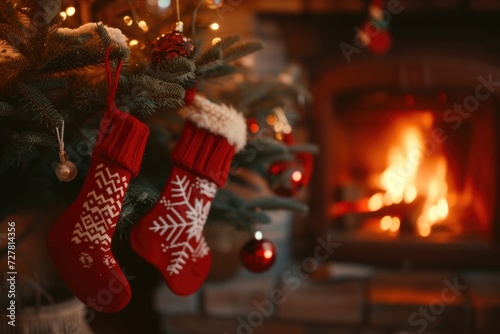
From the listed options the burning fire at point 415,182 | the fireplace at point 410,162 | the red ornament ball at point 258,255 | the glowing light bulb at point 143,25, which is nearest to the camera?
the glowing light bulb at point 143,25

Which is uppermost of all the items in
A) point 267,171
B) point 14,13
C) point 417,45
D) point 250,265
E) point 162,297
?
point 417,45

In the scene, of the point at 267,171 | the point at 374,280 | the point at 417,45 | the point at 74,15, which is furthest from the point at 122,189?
the point at 417,45

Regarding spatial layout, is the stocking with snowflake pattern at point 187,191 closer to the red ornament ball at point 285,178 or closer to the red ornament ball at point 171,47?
the red ornament ball at point 171,47

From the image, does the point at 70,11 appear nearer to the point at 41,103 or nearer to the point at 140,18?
the point at 140,18

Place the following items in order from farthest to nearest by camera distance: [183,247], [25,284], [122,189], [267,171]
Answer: [267,171]
[25,284]
[183,247]
[122,189]

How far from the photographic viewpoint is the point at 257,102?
1.42 meters

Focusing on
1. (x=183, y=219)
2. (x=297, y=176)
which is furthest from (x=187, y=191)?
(x=297, y=176)

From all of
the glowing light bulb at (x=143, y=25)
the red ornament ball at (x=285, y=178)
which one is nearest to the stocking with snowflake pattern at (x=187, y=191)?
the glowing light bulb at (x=143, y=25)

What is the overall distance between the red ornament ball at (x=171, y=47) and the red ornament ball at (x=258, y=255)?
1.58 ft

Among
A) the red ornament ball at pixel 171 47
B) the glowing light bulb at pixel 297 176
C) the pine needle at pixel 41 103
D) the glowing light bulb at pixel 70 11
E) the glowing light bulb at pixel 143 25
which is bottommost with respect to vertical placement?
the pine needle at pixel 41 103

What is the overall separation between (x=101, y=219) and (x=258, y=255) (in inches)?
17.6

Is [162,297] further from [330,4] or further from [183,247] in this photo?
[330,4]

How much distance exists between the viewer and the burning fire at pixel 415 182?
1.98 meters

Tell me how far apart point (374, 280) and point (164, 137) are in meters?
0.96
